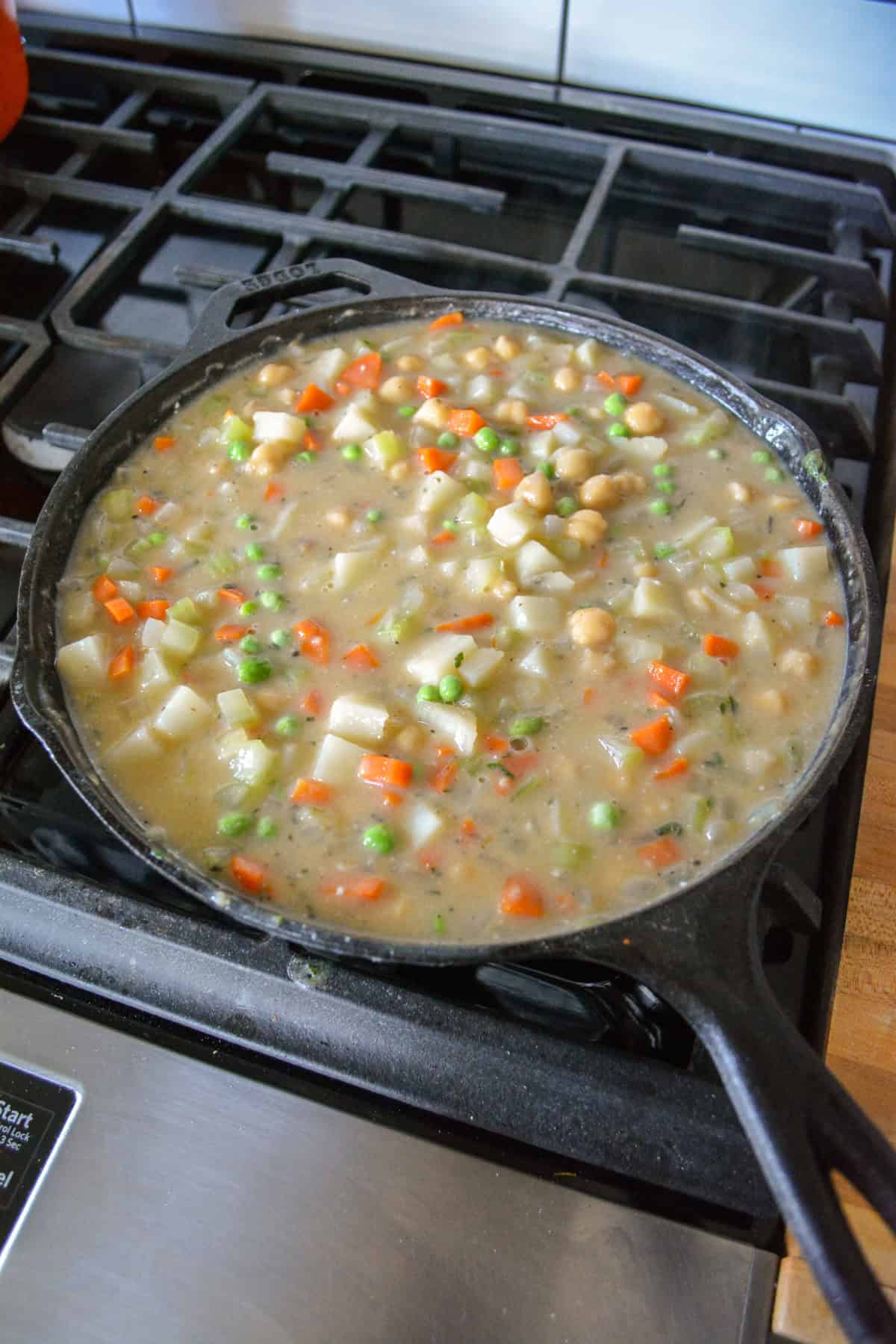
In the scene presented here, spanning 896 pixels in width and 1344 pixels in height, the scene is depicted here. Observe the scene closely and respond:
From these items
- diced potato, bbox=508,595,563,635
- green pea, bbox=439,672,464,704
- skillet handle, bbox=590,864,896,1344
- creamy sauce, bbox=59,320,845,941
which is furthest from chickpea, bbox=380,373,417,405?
skillet handle, bbox=590,864,896,1344

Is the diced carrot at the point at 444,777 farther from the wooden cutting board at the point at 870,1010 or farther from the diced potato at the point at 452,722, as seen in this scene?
the wooden cutting board at the point at 870,1010

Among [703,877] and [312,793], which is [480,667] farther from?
[703,877]

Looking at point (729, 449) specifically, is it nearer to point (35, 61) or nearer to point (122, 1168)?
point (122, 1168)

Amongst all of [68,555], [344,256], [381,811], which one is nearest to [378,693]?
[381,811]

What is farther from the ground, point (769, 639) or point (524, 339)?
point (524, 339)

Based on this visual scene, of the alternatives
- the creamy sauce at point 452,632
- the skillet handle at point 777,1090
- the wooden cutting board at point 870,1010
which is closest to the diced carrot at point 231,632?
the creamy sauce at point 452,632

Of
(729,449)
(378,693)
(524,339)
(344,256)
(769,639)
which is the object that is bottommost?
(378,693)
